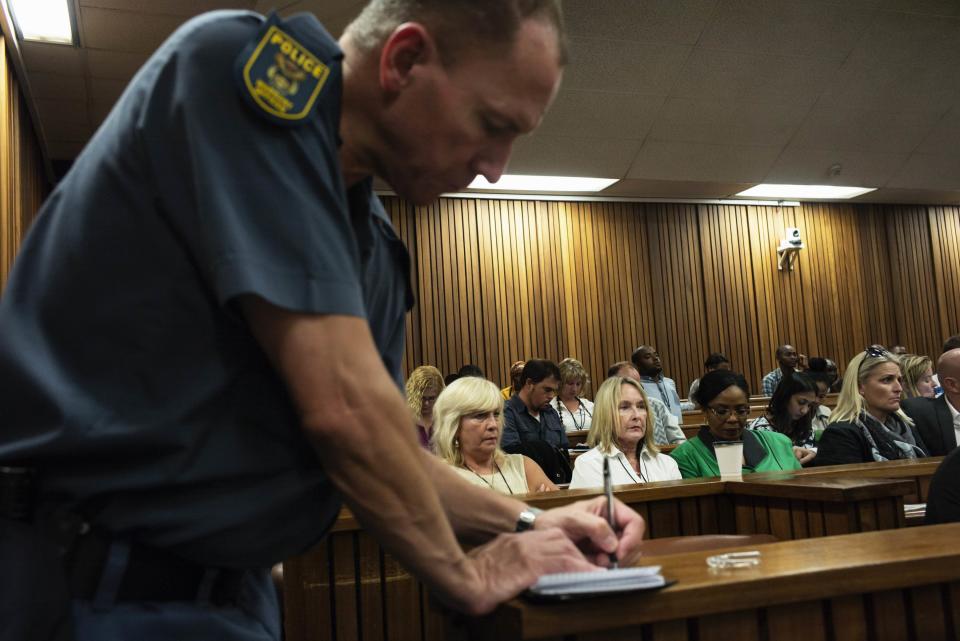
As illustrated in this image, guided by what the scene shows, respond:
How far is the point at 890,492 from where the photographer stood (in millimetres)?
2586

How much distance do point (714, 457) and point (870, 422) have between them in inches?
40.7

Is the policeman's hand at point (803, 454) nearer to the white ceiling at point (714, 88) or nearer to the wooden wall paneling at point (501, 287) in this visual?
the white ceiling at point (714, 88)

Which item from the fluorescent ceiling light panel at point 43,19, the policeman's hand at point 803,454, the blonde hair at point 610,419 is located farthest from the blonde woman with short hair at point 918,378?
the fluorescent ceiling light panel at point 43,19

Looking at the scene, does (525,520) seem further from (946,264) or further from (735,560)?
(946,264)

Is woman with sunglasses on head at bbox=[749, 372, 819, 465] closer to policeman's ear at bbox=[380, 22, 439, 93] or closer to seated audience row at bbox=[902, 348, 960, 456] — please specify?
seated audience row at bbox=[902, 348, 960, 456]

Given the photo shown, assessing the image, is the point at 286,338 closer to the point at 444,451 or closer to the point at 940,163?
the point at 444,451

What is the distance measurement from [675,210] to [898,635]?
384 inches

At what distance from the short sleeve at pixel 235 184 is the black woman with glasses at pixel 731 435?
3922 millimetres

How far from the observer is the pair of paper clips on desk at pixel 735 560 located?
4.48ft

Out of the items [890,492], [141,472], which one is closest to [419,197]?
[141,472]

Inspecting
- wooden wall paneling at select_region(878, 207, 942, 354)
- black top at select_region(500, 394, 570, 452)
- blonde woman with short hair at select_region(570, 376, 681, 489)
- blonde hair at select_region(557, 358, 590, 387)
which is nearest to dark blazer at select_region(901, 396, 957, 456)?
blonde woman with short hair at select_region(570, 376, 681, 489)

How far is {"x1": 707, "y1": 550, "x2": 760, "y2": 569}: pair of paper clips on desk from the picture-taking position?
53.7 inches

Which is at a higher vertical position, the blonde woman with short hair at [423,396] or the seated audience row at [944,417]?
the blonde woman with short hair at [423,396]

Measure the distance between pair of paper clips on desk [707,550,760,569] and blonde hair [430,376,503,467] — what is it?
285cm
